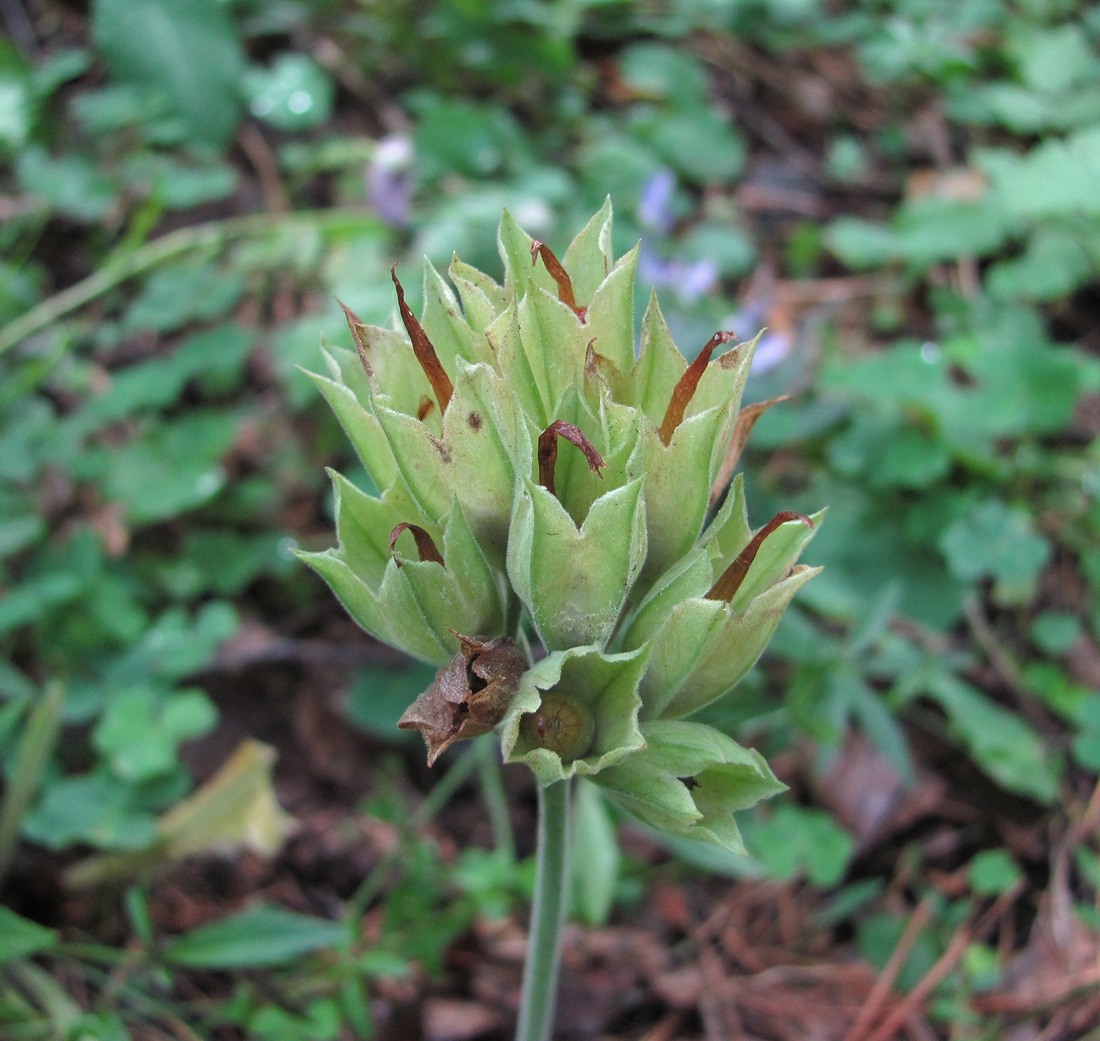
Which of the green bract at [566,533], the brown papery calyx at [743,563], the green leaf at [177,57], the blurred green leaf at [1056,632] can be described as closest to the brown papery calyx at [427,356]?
the green bract at [566,533]

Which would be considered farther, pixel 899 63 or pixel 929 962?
pixel 899 63

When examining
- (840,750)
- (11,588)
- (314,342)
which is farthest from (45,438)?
(840,750)

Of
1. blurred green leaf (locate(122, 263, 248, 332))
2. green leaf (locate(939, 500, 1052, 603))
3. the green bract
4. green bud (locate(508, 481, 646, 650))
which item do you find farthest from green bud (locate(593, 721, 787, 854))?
blurred green leaf (locate(122, 263, 248, 332))

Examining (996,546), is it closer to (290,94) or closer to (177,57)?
(290,94)

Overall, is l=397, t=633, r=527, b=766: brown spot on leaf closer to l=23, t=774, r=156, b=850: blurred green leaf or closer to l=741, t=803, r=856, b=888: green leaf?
l=23, t=774, r=156, b=850: blurred green leaf

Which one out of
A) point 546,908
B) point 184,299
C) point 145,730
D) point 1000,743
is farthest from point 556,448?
point 184,299

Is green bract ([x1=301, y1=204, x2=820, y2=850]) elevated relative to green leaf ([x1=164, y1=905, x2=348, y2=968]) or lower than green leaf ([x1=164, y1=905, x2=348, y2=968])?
elevated

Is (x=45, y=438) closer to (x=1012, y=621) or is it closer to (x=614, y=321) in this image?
(x=614, y=321)
